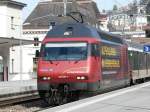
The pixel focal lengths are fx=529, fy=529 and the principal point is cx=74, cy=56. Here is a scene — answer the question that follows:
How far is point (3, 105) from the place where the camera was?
22812mm

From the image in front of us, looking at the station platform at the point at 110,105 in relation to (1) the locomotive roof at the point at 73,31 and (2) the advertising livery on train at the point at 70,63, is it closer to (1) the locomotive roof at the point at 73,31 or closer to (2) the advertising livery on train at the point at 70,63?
(2) the advertising livery on train at the point at 70,63

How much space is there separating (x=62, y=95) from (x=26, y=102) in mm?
4055

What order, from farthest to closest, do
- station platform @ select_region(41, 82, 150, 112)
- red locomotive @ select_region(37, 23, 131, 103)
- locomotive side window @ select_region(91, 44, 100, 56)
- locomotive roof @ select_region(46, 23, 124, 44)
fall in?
locomotive roof @ select_region(46, 23, 124, 44), locomotive side window @ select_region(91, 44, 100, 56), red locomotive @ select_region(37, 23, 131, 103), station platform @ select_region(41, 82, 150, 112)

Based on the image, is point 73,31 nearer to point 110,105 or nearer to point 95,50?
point 95,50

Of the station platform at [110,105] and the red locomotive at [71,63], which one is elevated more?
the red locomotive at [71,63]

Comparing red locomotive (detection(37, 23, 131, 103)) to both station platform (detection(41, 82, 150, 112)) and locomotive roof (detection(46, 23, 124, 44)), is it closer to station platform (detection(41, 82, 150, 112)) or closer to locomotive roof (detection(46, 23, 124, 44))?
locomotive roof (detection(46, 23, 124, 44))

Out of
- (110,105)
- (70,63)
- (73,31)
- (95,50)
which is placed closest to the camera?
(110,105)

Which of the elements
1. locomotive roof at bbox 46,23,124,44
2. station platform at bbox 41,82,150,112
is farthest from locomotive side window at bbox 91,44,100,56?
station platform at bbox 41,82,150,112

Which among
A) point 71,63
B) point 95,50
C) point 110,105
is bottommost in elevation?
point 110,105

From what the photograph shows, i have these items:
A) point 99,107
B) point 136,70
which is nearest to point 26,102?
point 99,107

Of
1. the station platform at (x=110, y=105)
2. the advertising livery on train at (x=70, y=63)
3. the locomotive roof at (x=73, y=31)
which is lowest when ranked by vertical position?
the station platform at (x=110, y=105)

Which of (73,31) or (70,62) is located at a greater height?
(73,31)

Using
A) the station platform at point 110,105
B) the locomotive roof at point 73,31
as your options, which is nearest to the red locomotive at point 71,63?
the locomotive roof at point 73,31

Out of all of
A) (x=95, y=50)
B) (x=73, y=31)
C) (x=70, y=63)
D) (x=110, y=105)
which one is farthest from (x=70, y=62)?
(x=110, y=105)
